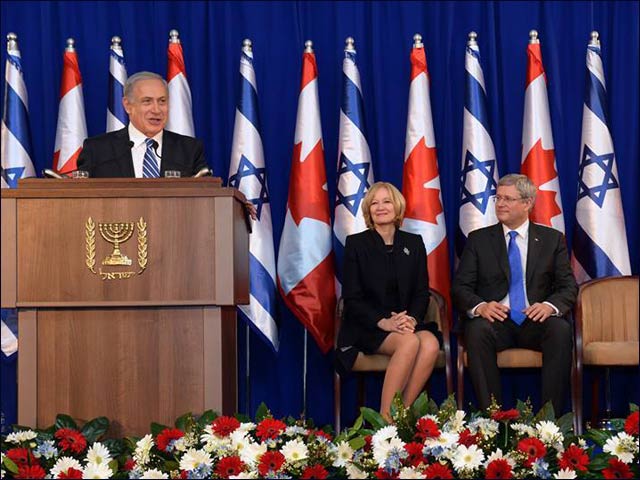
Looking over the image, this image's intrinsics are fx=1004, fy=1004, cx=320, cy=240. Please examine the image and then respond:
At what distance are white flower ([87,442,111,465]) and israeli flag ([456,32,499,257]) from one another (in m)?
3.20

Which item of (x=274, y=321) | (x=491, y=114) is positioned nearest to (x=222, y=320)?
(x=274, y=321)

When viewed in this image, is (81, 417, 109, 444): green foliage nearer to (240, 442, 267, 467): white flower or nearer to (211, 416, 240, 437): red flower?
(211, 416, 240, 437): red flower

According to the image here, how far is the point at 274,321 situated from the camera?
562 centimetres

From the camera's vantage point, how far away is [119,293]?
3055 millimetres

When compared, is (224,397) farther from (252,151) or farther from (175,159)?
(252,151)

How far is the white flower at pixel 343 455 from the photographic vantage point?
8.81 ft

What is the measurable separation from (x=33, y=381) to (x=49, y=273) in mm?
341

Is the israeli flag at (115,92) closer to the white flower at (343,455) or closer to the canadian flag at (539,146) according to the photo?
the canadian flag at (539,146)

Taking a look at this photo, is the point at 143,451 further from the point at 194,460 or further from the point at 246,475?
the point at 246,475

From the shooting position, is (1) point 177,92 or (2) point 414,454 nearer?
(2) point 414,454

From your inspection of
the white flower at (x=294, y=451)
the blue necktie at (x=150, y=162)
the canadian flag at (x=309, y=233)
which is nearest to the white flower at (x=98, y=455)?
the white flower at (x=294, y=451)

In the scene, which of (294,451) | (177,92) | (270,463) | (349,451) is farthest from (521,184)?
(270,463)

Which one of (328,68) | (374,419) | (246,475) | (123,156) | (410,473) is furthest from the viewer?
(328,68)

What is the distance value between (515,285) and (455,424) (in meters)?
2.42
